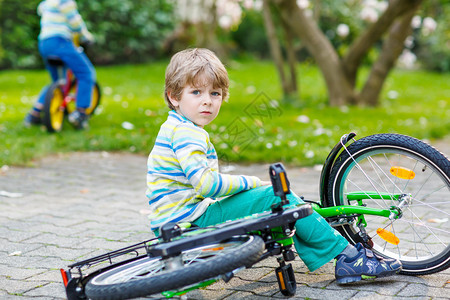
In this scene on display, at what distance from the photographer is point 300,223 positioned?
2.69m

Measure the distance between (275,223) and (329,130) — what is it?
492 cm

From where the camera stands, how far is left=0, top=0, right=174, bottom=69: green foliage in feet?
49.3

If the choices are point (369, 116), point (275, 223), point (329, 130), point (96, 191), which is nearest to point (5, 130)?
point (96, 191)

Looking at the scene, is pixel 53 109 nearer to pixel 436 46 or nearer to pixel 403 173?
pixel 403 173

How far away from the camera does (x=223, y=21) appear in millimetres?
12203

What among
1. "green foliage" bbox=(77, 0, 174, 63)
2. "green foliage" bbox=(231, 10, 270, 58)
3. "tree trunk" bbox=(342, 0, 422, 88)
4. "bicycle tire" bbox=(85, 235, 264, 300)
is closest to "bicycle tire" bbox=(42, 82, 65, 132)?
"tree trunk" bbox=(342, 0, 422, 88)

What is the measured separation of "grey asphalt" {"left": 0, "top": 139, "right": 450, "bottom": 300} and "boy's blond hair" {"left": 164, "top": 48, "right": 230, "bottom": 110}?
980 millimetres

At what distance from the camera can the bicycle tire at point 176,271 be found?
7.06 feet

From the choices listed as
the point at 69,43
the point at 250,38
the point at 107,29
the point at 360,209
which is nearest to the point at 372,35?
the point at 69,43

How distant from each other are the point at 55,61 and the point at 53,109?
67 centimetres

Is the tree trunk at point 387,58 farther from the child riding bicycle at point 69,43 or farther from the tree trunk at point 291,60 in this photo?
the child riding bicycle at point 69,43

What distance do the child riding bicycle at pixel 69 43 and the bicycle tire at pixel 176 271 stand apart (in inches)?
200

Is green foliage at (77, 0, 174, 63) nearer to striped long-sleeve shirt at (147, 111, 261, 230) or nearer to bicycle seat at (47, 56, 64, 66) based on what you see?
bicycle seat at (47, 56, 64, 66)

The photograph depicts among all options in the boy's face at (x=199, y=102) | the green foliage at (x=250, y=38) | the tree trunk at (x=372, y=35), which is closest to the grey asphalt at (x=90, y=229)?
the boy's face at (x=199, y=102)
